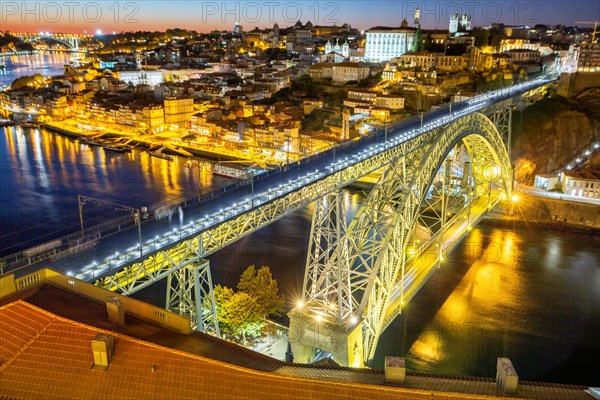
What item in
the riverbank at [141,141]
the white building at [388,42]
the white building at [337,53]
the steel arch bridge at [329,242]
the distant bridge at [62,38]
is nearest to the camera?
the steel arch bridge at [329,242]

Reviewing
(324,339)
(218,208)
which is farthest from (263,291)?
(218,208)

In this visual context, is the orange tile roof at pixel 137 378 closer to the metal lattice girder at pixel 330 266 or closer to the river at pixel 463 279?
the metal lattice girder at pixel 330 266

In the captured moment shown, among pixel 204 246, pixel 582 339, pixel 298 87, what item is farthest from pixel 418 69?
pixel 204 246

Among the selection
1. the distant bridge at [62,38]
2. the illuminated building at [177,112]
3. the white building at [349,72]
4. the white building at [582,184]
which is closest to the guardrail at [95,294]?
the white building at [582,184]

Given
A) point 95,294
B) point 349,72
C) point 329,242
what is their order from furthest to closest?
point 349,72, point 329,242, point 95,294

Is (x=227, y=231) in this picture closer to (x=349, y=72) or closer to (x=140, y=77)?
(x=349, y=72)

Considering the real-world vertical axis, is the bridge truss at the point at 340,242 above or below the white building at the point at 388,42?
below
